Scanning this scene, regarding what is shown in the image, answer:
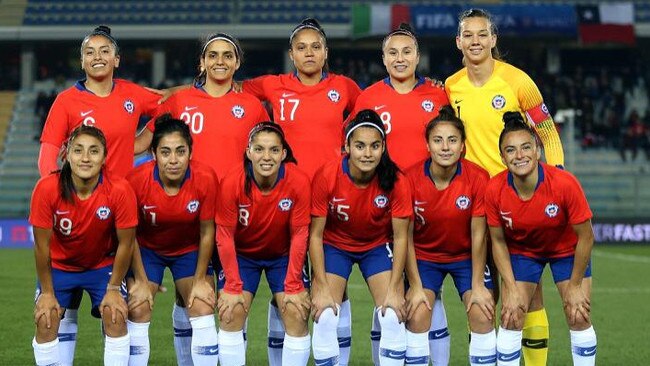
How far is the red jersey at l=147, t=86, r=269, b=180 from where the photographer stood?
682cm

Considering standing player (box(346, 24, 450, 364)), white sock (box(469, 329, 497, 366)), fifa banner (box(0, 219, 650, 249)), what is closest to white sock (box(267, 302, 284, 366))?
standing player (box(346, 24, 450, 364))

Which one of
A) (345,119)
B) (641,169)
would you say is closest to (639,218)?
(641,169)

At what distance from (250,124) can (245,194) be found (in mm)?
581

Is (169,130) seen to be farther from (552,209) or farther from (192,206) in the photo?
(552,209)

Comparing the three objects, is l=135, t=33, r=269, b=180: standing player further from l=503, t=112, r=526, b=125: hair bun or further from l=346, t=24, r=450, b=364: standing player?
l=503, t=112, r=526, b=125: hair bun

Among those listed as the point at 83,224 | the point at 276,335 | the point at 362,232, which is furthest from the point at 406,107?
the point at 83,224

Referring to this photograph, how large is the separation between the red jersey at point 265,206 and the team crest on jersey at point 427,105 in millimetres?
893

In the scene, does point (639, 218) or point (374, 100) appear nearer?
point (374, 100)

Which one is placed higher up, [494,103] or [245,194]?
[494,103]

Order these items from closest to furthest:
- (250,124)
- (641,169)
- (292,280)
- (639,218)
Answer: (292,280) → (250,124) → (639,218) → (641,169)

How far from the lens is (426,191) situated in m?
6.59

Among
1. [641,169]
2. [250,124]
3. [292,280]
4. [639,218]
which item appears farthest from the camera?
[641,169]

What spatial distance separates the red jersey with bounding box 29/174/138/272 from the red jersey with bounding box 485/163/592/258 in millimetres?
2050

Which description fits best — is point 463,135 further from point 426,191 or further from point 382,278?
point 382,278
